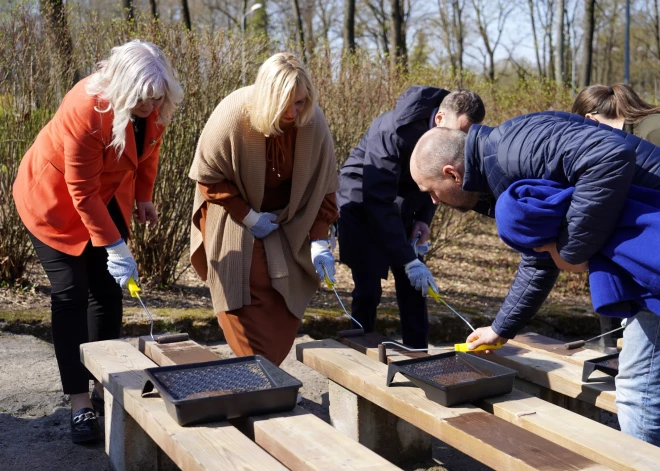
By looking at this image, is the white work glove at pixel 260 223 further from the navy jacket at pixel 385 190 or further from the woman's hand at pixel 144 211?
the woman's hand at pixel 144 211

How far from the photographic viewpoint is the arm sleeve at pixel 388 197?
3512mm

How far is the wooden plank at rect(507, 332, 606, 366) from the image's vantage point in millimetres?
3244

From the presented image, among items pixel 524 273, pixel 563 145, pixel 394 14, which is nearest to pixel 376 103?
pixel 524 273

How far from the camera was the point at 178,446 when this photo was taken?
83.3 inches

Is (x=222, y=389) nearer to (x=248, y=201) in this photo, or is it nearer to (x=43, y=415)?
(x=248, y=201)

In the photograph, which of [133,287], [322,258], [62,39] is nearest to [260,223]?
[322,258]

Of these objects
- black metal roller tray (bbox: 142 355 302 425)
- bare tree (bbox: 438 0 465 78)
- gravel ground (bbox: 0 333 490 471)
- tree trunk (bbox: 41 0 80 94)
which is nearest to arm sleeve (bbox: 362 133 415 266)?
gravel ground (bbox: 0 333 490 471)

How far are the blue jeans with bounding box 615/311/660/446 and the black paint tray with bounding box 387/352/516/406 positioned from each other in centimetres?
42

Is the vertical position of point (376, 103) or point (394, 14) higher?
point (394, 14)

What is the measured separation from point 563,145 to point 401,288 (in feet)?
6.03

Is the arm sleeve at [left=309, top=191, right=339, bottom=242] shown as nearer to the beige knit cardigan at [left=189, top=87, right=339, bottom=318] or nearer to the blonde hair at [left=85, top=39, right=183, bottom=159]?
the beige knit cardigan at [left=189, top=87, right=339, bottom=318]

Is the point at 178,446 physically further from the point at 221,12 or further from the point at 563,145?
the point at 221,12

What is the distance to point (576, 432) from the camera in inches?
89.0

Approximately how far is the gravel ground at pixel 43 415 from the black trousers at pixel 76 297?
10.3 inches
